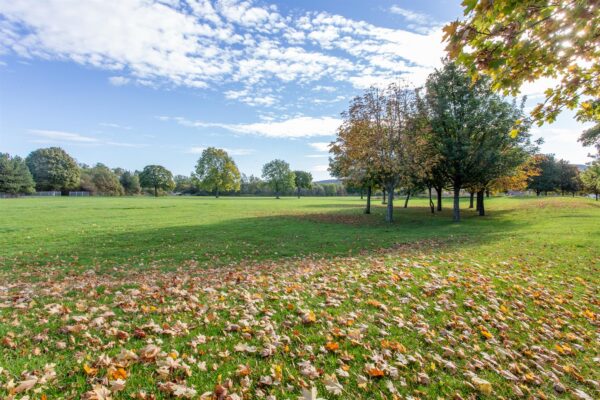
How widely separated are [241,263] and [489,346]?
766cm

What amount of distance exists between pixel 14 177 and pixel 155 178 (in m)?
35.9

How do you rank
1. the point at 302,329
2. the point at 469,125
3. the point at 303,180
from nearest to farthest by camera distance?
the point at 302,329
the point at 469,125
the point at 303,180

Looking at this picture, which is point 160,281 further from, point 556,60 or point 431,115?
point 431,115

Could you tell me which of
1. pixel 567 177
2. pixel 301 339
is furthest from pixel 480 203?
pixel 567 177

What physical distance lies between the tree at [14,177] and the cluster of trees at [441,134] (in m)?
92.4

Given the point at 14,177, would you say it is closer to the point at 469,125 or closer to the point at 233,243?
the point at 233,243

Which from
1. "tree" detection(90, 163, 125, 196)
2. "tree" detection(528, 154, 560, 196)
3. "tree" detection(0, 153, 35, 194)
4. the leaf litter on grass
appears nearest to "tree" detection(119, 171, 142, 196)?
"tree" detection(90, 163, 125, 196)

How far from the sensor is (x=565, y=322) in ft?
18.3

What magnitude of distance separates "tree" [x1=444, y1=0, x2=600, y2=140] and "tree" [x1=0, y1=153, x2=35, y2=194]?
339 ft

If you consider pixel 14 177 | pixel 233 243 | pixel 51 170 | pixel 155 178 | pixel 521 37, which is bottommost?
pixel 233 243

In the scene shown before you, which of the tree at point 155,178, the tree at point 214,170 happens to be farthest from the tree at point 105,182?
the tree at point 214,170

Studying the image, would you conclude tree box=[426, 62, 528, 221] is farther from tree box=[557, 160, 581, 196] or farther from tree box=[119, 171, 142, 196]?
tree box=[119, 171, 142, 196]

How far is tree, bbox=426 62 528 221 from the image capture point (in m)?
22.5

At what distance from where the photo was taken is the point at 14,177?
249 feet
